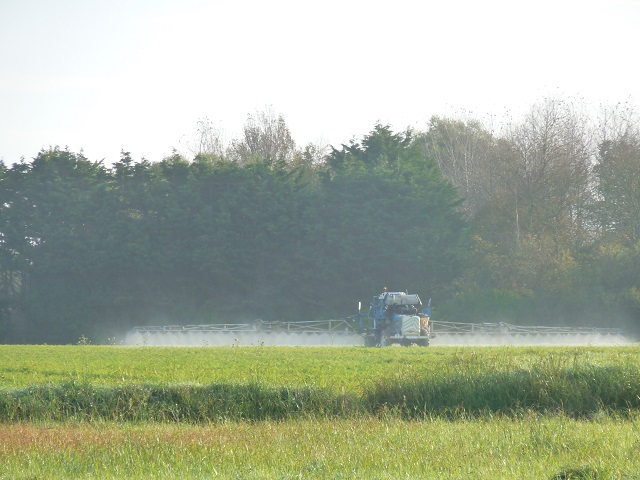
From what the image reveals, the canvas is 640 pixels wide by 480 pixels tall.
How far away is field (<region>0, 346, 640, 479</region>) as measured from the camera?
40.5 feet

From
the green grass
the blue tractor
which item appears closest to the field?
the green grass

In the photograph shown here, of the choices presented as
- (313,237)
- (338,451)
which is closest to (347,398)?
(338,451)

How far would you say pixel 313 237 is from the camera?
220ft

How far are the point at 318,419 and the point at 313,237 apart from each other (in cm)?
4919

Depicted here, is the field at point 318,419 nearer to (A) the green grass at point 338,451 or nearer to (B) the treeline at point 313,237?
(A) the green grass at point 338,451

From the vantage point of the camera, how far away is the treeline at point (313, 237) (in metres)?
65.0

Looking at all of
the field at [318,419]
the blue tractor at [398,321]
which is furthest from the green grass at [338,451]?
the blue tractor at [398,321]

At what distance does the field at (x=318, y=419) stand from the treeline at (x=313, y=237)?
123 feet

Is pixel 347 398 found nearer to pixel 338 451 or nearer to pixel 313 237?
pixel 338 451

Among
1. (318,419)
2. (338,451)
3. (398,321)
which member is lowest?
(318,419)

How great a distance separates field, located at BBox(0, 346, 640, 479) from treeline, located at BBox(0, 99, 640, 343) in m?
37.6

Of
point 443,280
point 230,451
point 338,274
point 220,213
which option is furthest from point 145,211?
point 230,451

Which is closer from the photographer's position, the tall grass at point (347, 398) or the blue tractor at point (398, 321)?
the tall grass at point (347, 398)

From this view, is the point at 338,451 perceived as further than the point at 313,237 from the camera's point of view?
No
